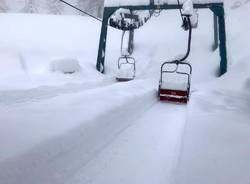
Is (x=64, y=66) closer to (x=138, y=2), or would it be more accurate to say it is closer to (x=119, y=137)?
(x=138, y=2)

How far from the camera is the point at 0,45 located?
15.7 meters

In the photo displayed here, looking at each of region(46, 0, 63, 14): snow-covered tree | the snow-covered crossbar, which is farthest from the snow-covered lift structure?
region(46, 0, 63, 14): snow-covered tree

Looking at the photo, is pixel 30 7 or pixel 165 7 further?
pixel 30 7

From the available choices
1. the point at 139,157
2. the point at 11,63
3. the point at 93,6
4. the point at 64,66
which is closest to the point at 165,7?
the point at 64,66

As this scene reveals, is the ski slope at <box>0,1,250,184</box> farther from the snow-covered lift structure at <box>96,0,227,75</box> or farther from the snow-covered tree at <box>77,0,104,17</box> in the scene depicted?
the snow-covered tree at <box>77,0,104,17</box>

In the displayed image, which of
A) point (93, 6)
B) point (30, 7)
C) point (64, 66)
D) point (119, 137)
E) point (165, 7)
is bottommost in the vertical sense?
point (119, 137)

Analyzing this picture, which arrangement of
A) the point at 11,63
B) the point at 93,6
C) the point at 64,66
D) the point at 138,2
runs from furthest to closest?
the point at 93,6 < the point at 11,63 < the point at 138,2 < the point at 64,66

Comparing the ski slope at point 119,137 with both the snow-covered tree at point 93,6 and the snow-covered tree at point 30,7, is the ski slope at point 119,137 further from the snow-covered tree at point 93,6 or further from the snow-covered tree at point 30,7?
the snow-covered tree at point 30,7

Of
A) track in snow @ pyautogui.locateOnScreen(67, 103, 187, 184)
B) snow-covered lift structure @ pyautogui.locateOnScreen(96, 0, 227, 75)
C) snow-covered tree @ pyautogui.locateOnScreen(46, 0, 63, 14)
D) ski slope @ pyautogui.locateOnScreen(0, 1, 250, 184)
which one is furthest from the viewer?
snow-covered tree @ pyautogui.locateOnScreen(46, 0, 63, 14)

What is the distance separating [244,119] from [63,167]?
3556mm

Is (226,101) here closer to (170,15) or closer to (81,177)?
(81,177)

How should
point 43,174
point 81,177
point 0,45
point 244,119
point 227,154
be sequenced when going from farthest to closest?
point 0,45 → point 244,119 → point 227,154 → point 81,177 → point 43,174

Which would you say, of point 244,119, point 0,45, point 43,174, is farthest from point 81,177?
point 0,45

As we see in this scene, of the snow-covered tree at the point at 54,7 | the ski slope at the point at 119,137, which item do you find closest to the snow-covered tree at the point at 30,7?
the snow-covered tree at the point at 54,7
